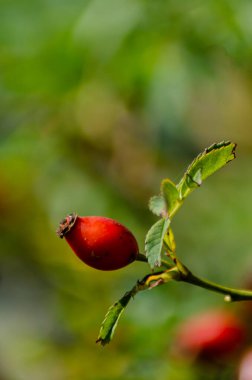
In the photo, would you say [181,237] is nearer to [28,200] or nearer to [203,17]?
[28,200]

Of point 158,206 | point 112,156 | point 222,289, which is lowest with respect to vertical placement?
point 222,289

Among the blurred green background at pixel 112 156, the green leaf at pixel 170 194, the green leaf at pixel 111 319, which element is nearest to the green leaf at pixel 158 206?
the green leaf at pixel 170 194

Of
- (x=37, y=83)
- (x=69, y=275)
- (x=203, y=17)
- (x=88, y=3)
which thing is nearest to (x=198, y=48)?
(x=203, y=17)

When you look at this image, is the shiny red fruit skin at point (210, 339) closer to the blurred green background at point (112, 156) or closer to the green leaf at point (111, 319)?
the blurred green background at point (112, 156)

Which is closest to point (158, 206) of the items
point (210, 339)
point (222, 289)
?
point (222, 289)

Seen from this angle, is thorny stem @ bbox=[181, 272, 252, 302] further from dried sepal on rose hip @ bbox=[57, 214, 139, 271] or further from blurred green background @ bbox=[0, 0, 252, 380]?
blurred green background @ bbox=[0, 0, 252, 380]

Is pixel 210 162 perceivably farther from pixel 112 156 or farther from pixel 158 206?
pixel 112 156
